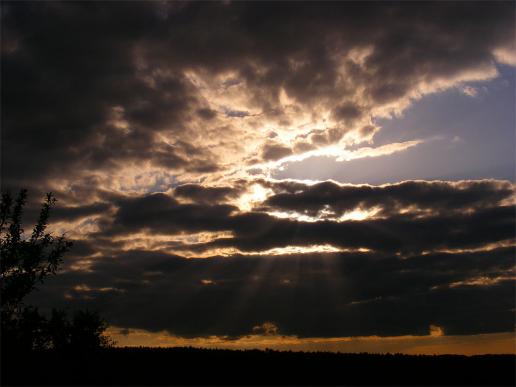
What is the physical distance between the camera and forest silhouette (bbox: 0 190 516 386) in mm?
31719

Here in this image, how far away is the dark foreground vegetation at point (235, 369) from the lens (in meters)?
31.2

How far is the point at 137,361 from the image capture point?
115 ft

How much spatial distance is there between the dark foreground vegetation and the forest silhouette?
0.06 metres

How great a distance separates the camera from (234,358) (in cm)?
3756

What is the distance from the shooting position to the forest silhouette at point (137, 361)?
3172 centimetres

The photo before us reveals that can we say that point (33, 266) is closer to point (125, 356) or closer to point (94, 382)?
point (125, 356)

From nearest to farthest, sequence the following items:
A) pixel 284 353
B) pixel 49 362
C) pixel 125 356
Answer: pixel 49 362 < pixel 125 356 < pixel 284 353

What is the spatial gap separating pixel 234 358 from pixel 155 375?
7.59m

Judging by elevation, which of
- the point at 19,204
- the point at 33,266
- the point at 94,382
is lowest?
the point at 94,382

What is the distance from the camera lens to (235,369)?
1339 inches

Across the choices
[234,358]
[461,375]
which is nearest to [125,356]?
[234,358]

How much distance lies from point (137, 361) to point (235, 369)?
664cm

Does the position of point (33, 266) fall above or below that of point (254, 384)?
above

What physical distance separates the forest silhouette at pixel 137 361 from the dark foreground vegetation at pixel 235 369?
57 mm
